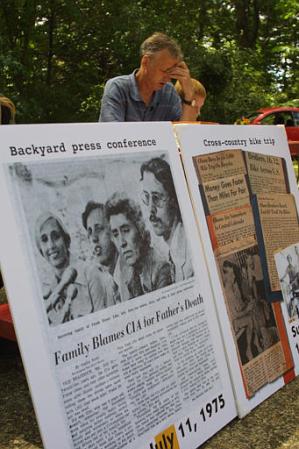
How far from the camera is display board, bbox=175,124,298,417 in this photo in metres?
2.17

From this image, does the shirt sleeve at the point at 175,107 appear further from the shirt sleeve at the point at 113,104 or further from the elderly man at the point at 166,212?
the elderly man at the point at 166,212

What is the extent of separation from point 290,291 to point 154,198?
92 centimetres

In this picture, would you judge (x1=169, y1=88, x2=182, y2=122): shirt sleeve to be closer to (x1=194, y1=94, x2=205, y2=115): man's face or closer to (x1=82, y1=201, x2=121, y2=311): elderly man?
(x1=194, y1=94, x2=205, y2=115): man's face

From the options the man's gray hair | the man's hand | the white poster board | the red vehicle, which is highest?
the red vehicle

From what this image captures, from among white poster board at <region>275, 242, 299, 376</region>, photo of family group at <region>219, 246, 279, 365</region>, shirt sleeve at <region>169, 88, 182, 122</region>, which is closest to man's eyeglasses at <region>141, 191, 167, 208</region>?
photo of family group at <region>219, 246, 279, 365</region>

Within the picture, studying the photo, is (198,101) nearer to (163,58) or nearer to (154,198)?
(163,58)

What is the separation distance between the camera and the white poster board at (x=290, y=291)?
249 cm

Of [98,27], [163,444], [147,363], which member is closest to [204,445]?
[163,444]

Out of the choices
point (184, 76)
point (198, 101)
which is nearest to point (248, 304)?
point (184, 76)

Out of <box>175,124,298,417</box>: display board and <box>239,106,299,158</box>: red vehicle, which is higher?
<box>239,106,299,158</box>: red vehicle

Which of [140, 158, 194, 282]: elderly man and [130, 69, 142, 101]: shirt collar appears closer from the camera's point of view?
[140, 158, 194, 282]: elderly man

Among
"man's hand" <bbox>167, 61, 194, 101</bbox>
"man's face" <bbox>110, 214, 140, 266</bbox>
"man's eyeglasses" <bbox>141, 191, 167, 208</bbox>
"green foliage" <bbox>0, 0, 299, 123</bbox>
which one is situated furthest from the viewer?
"green foliage" <bbox>0, 0, 299, 123</bbox>

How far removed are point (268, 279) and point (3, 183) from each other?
1.30 metres

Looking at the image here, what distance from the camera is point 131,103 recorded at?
3.13 m
